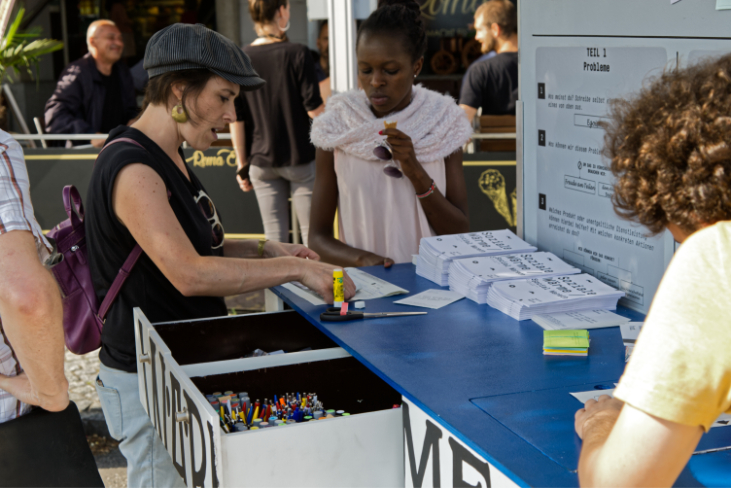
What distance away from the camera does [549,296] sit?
210 cm

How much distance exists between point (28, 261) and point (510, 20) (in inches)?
192

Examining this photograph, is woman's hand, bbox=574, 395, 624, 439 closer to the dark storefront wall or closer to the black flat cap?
the black flat cap

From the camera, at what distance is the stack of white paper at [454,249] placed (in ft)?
8.07

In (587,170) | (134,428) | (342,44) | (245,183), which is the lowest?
(134,428)

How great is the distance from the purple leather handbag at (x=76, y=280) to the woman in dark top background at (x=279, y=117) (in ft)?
8.94

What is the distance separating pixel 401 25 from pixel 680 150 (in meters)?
1.96

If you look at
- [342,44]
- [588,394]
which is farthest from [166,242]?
[342,44]

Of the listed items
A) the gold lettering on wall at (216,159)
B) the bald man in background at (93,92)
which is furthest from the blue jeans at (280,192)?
the bald man in background at (93,92)

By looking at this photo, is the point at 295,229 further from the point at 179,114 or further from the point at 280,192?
the point at 179,114

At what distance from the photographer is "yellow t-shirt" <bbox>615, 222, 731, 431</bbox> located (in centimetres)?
87

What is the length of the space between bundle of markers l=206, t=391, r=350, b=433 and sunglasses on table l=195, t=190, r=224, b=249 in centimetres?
59

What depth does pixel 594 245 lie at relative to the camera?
236 cm

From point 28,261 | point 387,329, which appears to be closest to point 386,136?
point 387,329

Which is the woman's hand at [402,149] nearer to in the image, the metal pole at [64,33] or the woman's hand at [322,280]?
the woman's hand at [322,280]
